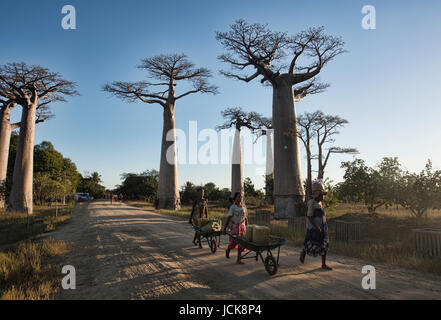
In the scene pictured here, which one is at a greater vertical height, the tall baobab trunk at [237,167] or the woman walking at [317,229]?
the tall baobab trunk at [237,167]

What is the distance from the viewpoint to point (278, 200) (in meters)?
17.4

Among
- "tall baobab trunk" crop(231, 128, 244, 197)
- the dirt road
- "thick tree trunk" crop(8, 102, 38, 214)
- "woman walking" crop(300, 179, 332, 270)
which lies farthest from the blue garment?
"tall baobab trunk" crop(231, 128, 244, 197)

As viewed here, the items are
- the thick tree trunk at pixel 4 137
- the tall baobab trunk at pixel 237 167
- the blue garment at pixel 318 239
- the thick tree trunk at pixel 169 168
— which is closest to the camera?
the blue garment at pixel 318 239

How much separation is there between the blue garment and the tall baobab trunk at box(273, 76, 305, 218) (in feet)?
38.9

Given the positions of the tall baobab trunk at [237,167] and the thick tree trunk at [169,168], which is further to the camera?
the tall baobab trunk at [237,167]

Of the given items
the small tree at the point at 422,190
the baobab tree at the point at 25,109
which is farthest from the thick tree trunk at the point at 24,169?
the small tree at the point at 422,190

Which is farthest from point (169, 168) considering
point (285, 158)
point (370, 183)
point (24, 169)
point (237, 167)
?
point (370, 183)

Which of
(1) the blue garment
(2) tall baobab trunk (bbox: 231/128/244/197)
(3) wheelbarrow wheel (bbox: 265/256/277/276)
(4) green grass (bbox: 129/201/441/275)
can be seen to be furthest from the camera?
(2) tall baobab trunk (bbox: 231/128/244/197)

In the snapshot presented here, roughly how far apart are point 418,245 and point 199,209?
6.03 metres

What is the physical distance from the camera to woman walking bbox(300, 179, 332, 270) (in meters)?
5.28

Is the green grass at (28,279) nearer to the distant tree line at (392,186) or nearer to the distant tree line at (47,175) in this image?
the distant tree line at (392,186)

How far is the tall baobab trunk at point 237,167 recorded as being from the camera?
29438mm

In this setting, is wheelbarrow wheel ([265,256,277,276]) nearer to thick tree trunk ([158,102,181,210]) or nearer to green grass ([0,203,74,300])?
green grass ([0,203,74,300])

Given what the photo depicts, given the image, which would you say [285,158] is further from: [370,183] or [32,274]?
[32,274]
